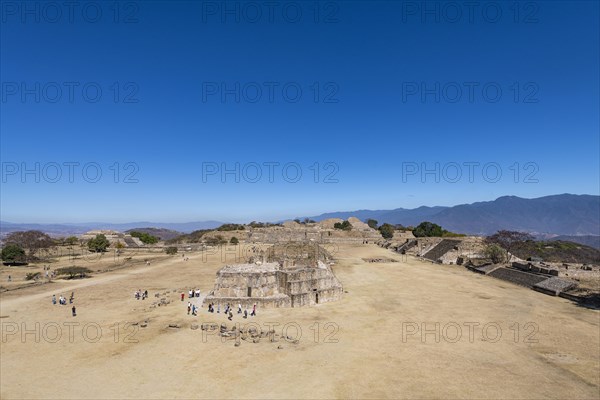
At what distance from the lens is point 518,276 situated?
136 feet

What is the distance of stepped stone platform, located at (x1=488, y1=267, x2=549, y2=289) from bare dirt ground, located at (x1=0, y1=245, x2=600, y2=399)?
24.4 ft

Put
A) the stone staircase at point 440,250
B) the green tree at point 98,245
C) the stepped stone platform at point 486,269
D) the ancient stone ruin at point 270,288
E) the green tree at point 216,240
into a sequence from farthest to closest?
the green tree at point 216,240, the green tree at point 98,245, the stone staircase at point 440,250, the stepped stone platform at point 486,269, the ancient stone ruin at point 270,288

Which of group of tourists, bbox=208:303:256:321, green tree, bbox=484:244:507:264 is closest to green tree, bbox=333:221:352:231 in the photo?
green tree, bbox=484:244:507:264

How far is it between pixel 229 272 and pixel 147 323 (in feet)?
25.0

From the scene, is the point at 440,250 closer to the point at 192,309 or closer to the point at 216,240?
the point at 192,309

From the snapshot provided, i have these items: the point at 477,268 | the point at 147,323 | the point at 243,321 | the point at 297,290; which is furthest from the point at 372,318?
the point at 477,268

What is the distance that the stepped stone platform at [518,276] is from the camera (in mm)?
38281

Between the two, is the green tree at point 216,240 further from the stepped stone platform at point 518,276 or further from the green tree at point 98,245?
the stepped stone platform at point 518,276

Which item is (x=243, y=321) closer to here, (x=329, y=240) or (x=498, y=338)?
(x=498, y=338)

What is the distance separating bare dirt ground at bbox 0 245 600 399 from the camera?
14.4m

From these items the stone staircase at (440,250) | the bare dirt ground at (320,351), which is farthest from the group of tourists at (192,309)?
the stone staircase at (440,250)

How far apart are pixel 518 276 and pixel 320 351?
1444 inches

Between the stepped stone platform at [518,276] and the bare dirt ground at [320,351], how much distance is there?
24.4 ft

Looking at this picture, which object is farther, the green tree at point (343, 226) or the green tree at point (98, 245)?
the green tree at point (343, 226)
